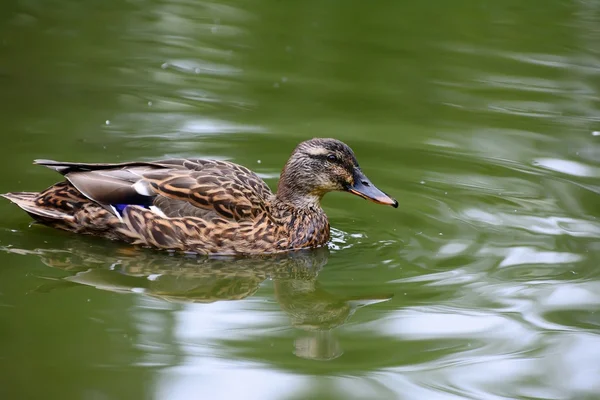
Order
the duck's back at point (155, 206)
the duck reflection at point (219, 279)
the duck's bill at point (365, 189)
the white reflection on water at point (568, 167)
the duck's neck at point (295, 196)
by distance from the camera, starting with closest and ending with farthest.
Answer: the duck reflection at point (219, 279)
the duck's back at point (155, 206)
the duck's bill at point (365, 189)
the duck's neck at point (295, 196)
the white reflection on water at point (568, 167)

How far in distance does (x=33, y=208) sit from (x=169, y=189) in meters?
1.05

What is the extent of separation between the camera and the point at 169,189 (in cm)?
831

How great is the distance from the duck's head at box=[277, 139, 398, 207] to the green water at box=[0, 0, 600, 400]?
0.38 metres

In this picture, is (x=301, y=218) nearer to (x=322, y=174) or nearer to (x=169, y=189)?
(x=322, y=174)

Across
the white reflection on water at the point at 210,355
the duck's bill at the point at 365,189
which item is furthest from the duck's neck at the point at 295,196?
the white reflection on water at the point at 210,355

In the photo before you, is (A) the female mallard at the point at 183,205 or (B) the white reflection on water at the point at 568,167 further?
(B) the white reflection on water at the point at 568,167

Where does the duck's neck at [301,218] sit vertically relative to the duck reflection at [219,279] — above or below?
above

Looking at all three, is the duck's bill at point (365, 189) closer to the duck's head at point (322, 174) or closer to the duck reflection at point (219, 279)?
the duck's head at point (322, 174)

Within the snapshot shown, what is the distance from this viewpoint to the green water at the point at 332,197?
6.40m

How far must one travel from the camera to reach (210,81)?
40.4 feet

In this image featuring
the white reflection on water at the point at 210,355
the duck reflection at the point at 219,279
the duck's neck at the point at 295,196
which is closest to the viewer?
the white reflection on water at the point at 210,355

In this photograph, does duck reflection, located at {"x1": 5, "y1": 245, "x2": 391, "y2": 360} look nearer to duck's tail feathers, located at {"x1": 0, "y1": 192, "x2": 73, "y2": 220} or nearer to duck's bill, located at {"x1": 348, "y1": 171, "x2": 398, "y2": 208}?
duck's tail feathers, located at {"x1": 0, "y1": 192, "x2": 73, "y2": 220}

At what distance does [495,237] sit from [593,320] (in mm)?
1497

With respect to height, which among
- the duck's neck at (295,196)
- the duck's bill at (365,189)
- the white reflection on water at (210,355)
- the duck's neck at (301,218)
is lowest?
the white reflection on water at (210,355)
